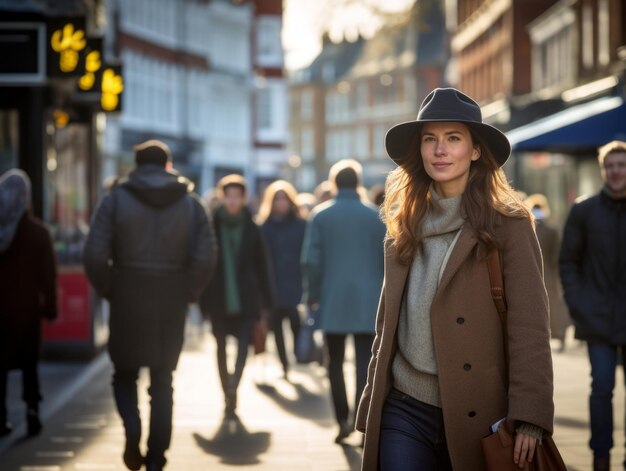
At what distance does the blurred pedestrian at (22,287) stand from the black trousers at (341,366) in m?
1.97

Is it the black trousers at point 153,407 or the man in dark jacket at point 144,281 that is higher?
the man in dark jacket at point 144,281

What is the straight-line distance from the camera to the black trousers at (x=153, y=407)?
305 inches

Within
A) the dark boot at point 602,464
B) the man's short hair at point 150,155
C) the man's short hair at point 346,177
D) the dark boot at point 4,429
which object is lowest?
the dark boot at point 4,429

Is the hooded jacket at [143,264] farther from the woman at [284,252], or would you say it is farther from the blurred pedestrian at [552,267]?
the woman at [284,252]

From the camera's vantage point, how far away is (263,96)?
208 ft

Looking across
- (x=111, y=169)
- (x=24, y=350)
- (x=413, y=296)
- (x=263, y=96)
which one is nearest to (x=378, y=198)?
(x=24, y=350)

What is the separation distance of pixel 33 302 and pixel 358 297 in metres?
2.25

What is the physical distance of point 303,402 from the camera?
11.8 meters

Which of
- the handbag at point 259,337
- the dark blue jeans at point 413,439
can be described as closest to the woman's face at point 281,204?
the handbag at point 259,337

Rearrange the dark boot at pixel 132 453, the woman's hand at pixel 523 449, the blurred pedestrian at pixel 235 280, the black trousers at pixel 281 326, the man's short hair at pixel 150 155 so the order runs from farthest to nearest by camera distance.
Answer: the black trousers at pixel 281 326
the blurred pedestrian at pixel 235 280
the man's short hair at pixel 150 155
the dark boot at pixel 132 453
the woman's hand at pixel 523 449

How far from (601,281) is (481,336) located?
3.73 metres

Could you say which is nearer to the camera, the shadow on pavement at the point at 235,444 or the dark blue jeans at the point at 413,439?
the dark blue jeans at the point at 413,439

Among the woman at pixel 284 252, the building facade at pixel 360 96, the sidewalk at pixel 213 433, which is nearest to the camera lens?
the sidewalk at pixel 213 433

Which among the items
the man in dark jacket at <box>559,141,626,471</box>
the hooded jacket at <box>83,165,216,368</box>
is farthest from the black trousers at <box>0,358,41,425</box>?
the man in dark jacket at <box>559,141,626,471</box>
